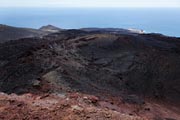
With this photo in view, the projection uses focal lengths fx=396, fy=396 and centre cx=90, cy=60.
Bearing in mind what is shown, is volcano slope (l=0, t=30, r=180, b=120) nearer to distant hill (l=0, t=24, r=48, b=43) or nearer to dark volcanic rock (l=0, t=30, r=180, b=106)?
dark volcanic rock (l=0, t=30, r=180, b=106)

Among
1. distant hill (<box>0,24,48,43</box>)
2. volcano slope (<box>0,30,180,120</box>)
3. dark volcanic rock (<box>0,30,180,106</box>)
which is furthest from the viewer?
distant hill (<box>0,24,48,43</box>)

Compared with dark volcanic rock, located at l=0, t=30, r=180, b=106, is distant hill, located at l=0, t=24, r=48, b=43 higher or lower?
lower

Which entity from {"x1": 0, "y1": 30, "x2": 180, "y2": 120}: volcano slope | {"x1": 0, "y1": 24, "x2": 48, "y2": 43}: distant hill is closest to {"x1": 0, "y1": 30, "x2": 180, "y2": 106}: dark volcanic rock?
{"x1": 0, "y1": 30, "x2": 180, "y2": 120}: volcano slope

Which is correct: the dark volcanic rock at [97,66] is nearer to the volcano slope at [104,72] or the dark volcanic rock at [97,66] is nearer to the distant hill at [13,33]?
the volcano slope at [104,72]

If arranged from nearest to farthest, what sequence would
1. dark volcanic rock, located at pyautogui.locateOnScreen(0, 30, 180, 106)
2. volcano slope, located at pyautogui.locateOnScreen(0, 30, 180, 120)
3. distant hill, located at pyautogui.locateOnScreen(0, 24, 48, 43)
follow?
1. volcano slope, located at pyautogui.locateOnScreen(0, 30, 180, 120)
2. dark volcanic rock, located at pyautogui.locateOnScreen(0, 30, 180, 106)
3. distant hill, located at pyautogui.locateOnScreen(0, 24, 48, 43)

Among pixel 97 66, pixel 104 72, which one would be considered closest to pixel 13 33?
pixel 97 66

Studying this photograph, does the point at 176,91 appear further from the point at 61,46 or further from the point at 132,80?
the point at 61,46

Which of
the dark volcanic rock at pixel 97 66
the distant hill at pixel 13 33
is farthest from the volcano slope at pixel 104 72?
the distant hill at pixel 13 33

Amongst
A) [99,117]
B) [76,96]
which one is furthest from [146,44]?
[99,117]

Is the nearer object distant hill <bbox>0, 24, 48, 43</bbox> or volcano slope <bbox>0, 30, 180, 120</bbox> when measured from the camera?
volcano slope <bbox>0, 30, 180, 120</bbox>
